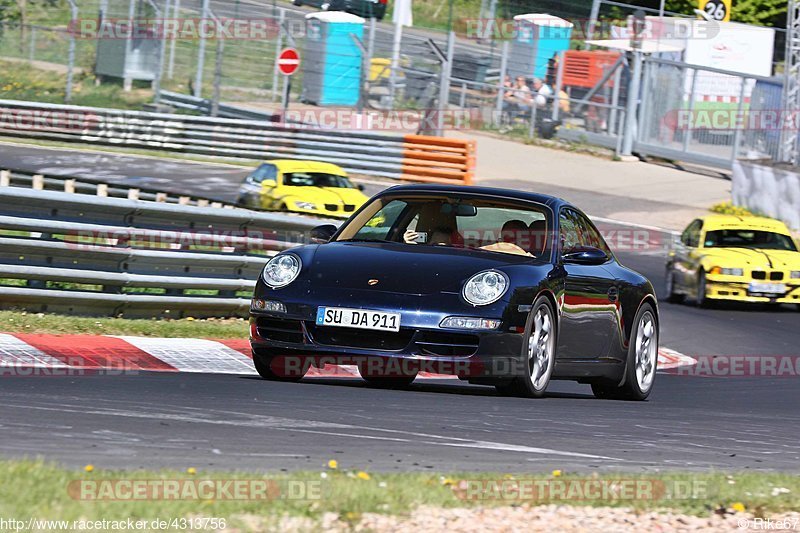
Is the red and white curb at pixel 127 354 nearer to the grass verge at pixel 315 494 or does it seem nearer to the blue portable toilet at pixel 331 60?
the grass verge at pixel 315 494

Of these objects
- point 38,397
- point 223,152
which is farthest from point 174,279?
point 223,152

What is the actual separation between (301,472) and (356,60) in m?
28.7

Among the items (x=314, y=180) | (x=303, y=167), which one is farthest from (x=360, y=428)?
(x=303, y=167)

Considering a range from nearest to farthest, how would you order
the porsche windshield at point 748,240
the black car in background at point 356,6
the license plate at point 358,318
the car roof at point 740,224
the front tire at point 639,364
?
the license plate at point 358,318
the front tire at point 639,364
the porsche windshield at point 748,240
the car roof at point 740,224
the black car in background at point 356,6

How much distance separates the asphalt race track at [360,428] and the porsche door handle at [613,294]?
26.6 inches

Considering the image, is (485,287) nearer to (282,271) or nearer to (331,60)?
(282,271)

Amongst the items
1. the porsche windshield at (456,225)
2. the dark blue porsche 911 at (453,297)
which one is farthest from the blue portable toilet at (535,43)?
the porsche windshield at (456,225)

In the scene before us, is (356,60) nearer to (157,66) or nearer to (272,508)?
(157,66)

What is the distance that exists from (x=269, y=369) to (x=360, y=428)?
2230mm

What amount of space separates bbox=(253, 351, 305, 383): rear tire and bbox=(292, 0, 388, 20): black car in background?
28752mm

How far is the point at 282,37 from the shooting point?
33625 mm

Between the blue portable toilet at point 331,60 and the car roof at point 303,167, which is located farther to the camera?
the blue portable toilet at point 331,60

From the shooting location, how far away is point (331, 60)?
33.9 m

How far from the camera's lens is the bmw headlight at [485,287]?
835 centimetres
